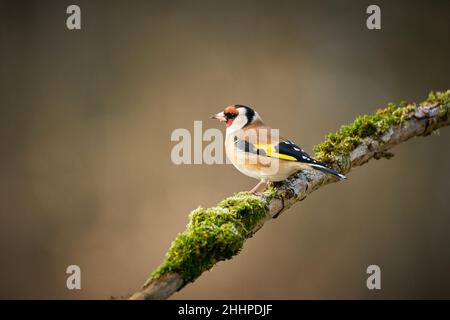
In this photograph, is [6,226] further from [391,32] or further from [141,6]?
[391,32]

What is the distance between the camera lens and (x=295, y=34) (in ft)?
16.0

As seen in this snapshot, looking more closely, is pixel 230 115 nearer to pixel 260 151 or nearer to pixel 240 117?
pixel 240 117

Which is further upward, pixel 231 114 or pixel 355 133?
pixel 231 114

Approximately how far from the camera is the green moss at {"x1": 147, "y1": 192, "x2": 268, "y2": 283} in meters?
1.50

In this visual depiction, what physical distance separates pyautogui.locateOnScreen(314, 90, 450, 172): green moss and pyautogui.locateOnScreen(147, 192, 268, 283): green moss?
60 cm

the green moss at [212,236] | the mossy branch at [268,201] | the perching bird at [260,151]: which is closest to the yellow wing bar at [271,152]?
the perching bird at [260,151]

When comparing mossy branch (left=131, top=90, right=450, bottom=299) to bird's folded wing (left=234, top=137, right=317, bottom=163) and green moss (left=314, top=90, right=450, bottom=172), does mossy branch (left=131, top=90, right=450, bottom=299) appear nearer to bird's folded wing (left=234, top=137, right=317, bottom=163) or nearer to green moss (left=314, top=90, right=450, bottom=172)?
green moss (left=314, top=90, right=450, bottom=172)

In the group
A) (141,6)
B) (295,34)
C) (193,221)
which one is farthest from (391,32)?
(193,221)

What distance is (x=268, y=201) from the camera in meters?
2.03

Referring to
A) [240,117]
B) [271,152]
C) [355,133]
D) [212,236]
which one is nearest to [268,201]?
[271,152]

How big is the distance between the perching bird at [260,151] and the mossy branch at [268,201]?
0.09 m

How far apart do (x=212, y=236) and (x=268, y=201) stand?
1.48 feet

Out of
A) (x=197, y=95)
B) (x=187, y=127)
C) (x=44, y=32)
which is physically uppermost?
(x=44, y=32)

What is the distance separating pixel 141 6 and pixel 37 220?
234 centimetres
